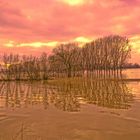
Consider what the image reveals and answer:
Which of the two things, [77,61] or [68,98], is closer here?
[68,98]

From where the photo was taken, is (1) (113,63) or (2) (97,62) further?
(2) (97,62)

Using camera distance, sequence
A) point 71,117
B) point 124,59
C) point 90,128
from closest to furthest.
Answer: point 90,128
point 71,117
point 124,59

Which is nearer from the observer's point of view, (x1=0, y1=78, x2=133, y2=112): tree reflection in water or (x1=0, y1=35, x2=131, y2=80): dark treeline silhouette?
(x1=0, y1=78, x2=133, y2=112): tree reflection in water

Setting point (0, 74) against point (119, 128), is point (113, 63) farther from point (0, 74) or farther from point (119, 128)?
point (119, 128)

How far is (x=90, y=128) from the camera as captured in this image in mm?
16047

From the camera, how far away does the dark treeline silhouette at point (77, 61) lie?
109 meters

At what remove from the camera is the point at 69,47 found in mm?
121812

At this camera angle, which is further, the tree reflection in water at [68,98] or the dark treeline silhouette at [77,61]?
the dark treeline silhouette at [77,61]

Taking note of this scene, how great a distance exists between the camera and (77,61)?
386ft

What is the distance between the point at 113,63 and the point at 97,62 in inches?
422

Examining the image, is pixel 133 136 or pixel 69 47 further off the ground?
pixel 69 47

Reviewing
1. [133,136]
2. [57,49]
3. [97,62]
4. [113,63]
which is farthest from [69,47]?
[133,136]

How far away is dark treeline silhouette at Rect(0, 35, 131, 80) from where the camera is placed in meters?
109

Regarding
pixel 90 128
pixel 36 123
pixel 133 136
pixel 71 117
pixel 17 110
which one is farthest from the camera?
pixel 17 110
